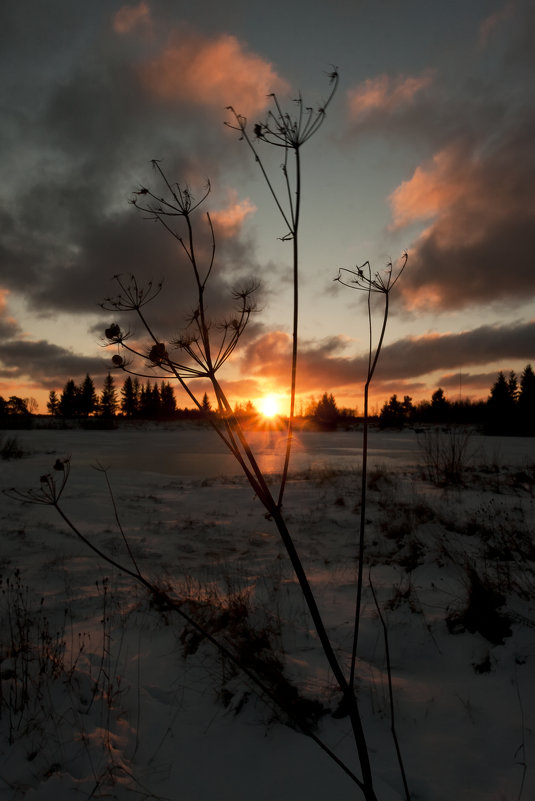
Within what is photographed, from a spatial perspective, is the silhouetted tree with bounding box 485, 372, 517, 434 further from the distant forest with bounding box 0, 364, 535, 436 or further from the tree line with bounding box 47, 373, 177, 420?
the tree line with bounding box 47, 373, 177, 420

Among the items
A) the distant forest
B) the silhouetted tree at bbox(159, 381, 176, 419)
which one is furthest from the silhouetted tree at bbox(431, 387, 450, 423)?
the silhouetted tree at bbox(159, 381, 176, 419)

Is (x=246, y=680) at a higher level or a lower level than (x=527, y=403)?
lower

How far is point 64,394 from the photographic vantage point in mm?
85188

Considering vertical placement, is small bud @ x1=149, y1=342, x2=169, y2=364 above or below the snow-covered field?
above

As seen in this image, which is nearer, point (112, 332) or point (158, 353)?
point (158, 353)

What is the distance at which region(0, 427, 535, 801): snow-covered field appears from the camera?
2430mm

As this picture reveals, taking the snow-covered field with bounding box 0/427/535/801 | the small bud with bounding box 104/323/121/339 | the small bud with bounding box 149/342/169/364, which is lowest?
the snow-covered field with bounding box 0/427/535/801

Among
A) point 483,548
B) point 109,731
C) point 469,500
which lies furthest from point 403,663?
point 469,500

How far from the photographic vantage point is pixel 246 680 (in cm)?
333

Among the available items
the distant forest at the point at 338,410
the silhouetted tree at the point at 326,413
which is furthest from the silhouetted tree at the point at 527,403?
the silhouetted tree at the point at 326,413

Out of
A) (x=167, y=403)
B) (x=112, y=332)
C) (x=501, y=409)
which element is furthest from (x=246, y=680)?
(x=167, y=403)

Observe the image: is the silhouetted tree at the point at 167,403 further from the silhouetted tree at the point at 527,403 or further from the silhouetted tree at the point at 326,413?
the silhouetted tree at the point at 527,403

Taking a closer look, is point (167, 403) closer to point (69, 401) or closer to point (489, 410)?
point (69, 401)

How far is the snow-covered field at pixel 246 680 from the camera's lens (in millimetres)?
2430
